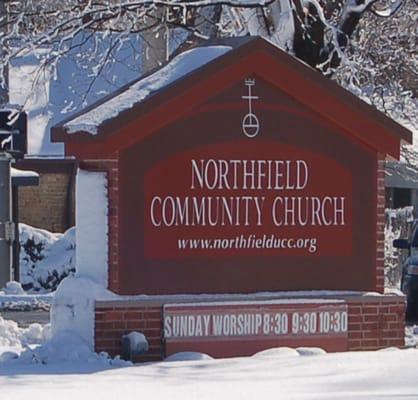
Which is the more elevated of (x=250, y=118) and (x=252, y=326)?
(x=250, y=118)

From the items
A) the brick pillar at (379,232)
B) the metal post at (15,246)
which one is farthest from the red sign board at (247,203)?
the metal post at (15,246)

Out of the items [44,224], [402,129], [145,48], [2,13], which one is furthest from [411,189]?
[402,129]

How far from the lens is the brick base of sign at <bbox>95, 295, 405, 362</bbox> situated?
39.9ft

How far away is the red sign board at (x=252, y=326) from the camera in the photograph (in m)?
12.3

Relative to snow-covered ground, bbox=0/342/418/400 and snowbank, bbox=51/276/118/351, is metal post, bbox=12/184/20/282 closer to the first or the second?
snowbank, bbox=51/276/118/351

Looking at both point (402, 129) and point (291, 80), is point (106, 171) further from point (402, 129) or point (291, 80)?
point (402, 129)

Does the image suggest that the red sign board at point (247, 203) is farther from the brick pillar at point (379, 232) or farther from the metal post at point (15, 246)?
the metal post at point (15, 246)

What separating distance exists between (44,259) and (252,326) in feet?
45.5

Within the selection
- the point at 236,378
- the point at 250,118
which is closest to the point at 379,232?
the point at 250,118

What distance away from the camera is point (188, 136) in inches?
492

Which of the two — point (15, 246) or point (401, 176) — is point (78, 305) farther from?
point (401, 176)

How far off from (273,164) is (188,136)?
0.94m

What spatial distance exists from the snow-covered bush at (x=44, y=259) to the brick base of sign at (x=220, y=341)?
12512 millimetres

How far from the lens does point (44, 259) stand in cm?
2583
